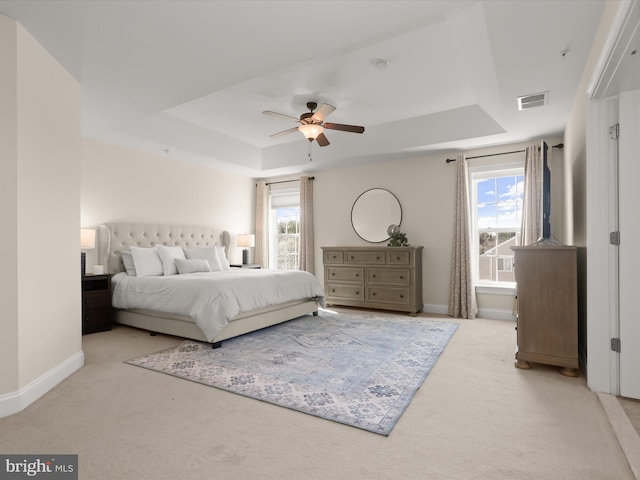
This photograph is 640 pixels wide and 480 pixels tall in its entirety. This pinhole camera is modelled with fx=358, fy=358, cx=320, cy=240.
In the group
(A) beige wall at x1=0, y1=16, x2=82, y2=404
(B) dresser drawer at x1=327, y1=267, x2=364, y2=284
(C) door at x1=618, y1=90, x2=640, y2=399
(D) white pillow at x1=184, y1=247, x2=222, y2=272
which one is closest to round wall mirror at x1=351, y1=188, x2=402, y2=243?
(B) dresser drawer at x1=327, y1=267, x2=364, y2=284

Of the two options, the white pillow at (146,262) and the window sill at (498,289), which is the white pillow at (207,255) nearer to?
the white pillow at (146,262)

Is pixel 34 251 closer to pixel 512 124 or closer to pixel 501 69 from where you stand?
pixel 501 69

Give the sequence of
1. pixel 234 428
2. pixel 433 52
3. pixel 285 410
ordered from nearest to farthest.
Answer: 1. pixel 234 428
2. pixel 285 410
3. pixel 433 52

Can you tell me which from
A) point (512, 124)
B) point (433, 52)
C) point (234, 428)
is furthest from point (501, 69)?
point (234, 428)

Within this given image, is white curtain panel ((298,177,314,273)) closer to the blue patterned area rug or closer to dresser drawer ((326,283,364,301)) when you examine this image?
dresser drawer ((326,283,364,301))

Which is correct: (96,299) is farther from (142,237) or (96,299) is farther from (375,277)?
(375,277)

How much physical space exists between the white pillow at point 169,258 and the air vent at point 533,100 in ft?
15.1

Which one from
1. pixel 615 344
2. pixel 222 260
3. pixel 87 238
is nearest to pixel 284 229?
pixel 222 260

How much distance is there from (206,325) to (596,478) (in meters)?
3.04

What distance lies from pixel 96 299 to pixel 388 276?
12.9ft

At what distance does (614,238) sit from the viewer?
2.45m

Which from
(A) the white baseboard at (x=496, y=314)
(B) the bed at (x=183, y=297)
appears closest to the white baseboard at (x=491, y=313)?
(A) the white baseboard at (x=496, y=314)

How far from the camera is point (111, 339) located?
4.02m

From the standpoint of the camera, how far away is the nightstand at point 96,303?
426 cm
